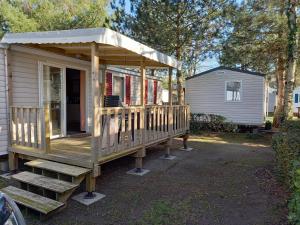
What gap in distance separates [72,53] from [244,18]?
26.7 feet

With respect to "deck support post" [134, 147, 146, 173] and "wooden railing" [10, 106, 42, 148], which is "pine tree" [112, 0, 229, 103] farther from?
"wooden railing" [10, 106, 42, 148]

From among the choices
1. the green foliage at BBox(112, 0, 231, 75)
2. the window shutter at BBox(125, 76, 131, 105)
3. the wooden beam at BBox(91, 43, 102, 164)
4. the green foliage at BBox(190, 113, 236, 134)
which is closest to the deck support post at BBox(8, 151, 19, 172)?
the wooden beam at BBox(91, 43, 102, 164)

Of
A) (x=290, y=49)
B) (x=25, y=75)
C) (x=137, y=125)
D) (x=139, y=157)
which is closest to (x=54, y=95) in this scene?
(x=25, y=75)

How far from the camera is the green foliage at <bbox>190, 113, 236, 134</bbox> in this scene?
12.0m

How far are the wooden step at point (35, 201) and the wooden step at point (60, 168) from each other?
0.46 m

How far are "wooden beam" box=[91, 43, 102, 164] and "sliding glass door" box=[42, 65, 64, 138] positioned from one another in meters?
2.61

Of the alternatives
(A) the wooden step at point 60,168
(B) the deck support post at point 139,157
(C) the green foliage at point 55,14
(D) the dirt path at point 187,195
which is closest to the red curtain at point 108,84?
(D) the dirt path at point 187,195

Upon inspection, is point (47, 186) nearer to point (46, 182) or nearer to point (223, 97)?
point (46, 182)

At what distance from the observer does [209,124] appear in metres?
12.2

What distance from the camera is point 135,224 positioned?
10.4 ft

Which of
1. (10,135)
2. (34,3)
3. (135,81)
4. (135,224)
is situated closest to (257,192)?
(135,224)

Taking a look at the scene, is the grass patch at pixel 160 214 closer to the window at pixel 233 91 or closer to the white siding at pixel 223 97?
the white siding at pixel 223 97

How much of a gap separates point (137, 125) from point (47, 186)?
2268mm

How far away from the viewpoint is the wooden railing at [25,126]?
14.9ft
